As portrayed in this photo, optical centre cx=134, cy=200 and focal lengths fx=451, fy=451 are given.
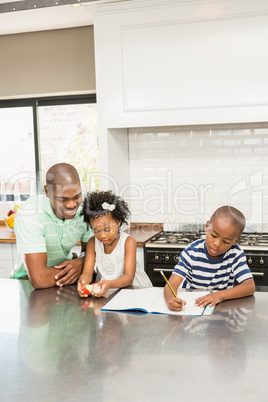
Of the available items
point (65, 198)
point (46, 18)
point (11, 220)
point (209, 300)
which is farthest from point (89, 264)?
point (46, 18)

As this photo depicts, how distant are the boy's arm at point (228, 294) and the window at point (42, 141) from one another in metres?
2.51

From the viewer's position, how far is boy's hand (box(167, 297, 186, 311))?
69.0 inches

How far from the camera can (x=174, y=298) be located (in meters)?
1.79

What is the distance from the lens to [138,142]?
4.07 m

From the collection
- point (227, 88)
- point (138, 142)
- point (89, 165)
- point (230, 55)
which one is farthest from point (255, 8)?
point (89, 165)

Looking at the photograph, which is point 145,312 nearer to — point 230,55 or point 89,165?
point 230,55

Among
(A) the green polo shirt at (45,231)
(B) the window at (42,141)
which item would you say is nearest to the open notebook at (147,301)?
(A) the green polo shirt at (45,231)

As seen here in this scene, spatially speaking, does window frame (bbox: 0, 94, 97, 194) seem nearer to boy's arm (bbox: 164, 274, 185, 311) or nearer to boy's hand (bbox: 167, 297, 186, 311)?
boy's arm (bbox: 164, 274, 185, 311)

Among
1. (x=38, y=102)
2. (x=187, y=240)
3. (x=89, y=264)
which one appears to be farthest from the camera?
(x=38, y=102)

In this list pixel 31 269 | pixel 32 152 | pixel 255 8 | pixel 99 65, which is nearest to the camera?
pixel 31 269

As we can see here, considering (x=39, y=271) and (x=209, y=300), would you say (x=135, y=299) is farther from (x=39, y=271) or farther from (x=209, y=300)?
(x=39, y=271)

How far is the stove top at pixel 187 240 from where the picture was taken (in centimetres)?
323

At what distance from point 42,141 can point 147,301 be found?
2822mm

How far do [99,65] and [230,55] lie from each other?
39.3 inches
